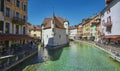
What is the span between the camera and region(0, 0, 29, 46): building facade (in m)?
28.9

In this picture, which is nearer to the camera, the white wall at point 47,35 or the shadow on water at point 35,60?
the shadow on water at point 35,60

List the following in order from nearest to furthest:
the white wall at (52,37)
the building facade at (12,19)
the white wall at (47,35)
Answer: the building facade at (12,19) < the white wall at (52,37) < the white wall at (47,35)

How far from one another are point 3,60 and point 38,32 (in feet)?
262

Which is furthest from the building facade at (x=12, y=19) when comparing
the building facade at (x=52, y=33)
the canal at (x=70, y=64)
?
the building facade at (x=52, y=33)

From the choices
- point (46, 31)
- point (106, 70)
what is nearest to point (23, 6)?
point (46, 31)

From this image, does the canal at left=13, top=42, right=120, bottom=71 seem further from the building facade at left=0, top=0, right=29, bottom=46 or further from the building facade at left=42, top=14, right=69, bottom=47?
the building facade at left=42, top=14, right=69, bottom=47

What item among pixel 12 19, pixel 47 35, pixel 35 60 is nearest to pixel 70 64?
pixel 35 60

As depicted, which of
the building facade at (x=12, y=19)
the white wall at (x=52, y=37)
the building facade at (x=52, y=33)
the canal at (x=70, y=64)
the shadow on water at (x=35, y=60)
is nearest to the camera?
the canal at (x=70, y=64)

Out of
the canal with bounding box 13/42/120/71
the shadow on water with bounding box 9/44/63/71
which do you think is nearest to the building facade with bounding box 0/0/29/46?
the shadow on water with bounding box 9/44/63/71

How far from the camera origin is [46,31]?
58.8m

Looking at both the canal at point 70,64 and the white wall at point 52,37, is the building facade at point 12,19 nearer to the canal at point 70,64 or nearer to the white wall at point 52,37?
the canal at point 70,64

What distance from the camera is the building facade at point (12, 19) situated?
2885cm

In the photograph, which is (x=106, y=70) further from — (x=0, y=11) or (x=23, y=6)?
(x=23, y=6)

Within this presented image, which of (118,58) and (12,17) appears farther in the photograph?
(12,17)
